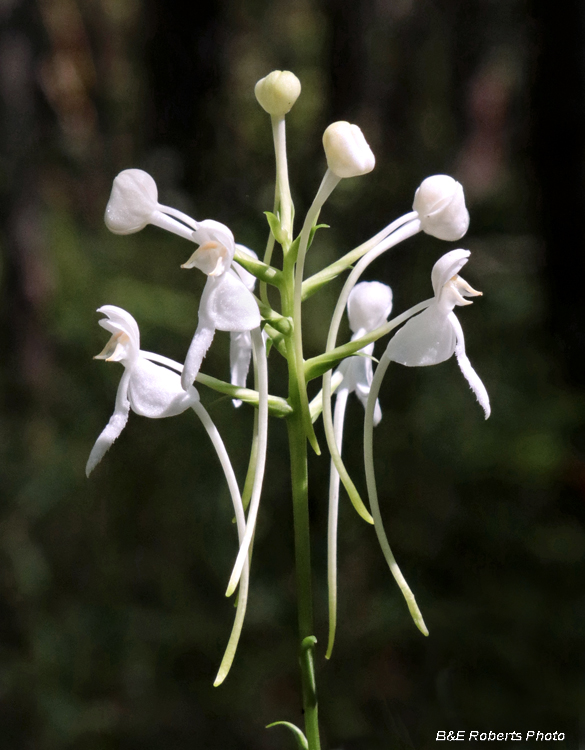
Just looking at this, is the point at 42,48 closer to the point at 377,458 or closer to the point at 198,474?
the point at 198,474

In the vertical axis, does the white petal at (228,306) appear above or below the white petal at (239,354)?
above

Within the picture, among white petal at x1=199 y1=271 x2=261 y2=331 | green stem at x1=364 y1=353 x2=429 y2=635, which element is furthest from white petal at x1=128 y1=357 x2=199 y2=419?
green stem at x1=364 y1=353 x2=429 y2=635

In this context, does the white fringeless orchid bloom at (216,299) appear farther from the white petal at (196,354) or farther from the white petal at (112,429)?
the white petal at (112,429)

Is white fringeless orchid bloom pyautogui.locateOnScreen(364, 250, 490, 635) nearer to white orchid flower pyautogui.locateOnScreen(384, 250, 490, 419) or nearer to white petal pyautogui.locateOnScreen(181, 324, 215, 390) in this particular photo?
white orchid flower pyautogui.locateOnScreen(384, 250, 490, 419)

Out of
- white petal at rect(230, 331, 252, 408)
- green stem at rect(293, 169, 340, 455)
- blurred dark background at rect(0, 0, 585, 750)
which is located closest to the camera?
green stem at rect(293, 169, 340, 455)

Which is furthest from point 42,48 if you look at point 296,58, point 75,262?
point 296,58

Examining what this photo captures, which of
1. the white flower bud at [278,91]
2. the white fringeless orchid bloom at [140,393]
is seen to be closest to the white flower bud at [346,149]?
the white flower bud at [278,91]
